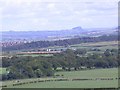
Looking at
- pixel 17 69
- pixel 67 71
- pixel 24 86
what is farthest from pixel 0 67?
pixel 24 86

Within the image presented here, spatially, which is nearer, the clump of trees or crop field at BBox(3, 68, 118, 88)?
crop field at BBox(3, 68, 118, 88)

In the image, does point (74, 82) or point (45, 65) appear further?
point (45, 65)

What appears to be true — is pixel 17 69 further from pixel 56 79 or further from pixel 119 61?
pixel 119 61

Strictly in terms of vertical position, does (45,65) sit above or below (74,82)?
above

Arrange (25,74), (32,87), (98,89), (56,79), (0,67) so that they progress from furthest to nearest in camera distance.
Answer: (0,67)
(25,74)
(56,79)
(32,87)
(98,89)

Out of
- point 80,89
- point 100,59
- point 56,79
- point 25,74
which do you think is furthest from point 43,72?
point 80,89

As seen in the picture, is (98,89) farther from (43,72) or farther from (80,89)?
(43,72)

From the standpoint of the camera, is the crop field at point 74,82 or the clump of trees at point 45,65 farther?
the clump of trees at point 45,65

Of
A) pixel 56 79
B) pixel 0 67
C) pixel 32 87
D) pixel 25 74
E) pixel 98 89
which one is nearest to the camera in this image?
pixel 98 89

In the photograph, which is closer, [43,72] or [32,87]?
[32,87]
